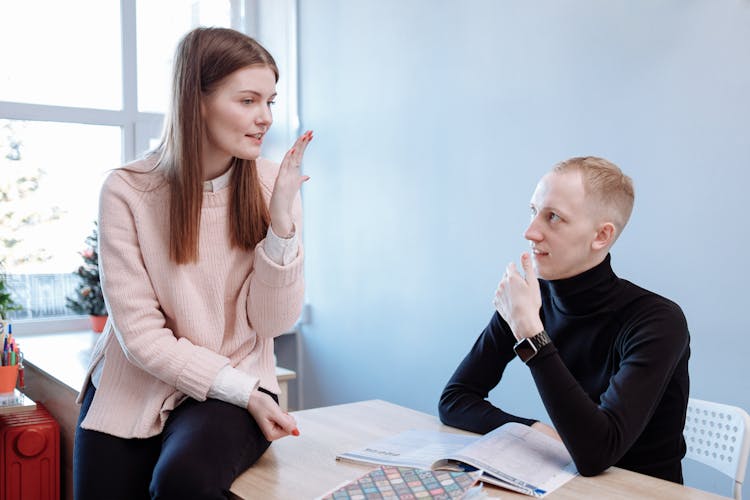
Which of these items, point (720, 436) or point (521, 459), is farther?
point (720, 436)

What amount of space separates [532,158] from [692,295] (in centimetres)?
72

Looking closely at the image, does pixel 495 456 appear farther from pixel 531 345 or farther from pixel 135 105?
pixel 135 105

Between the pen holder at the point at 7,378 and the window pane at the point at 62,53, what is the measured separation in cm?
154

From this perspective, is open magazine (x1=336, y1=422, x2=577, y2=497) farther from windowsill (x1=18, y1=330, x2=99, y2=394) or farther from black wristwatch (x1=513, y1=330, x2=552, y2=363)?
windowsill (x1=18, y1=330, x2=99, y2=394)

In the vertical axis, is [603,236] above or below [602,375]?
above

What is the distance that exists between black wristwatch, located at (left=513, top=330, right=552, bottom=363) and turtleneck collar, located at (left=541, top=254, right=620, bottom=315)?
0.21 metres

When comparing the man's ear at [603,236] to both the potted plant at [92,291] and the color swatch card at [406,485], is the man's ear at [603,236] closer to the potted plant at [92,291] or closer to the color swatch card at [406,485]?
the color swatch card at [406,485]

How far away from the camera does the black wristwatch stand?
1.30 m

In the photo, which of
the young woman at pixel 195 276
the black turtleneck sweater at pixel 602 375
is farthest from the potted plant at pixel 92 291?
the black turtleneck sweater at pixel 602 375

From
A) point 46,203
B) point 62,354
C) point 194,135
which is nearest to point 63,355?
point 62,354

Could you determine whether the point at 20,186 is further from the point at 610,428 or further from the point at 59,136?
the point at 610,428

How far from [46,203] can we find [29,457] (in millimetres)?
1454

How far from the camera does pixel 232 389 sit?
4.64ft

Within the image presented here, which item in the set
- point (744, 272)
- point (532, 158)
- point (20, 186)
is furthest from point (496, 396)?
point (20, 186)
